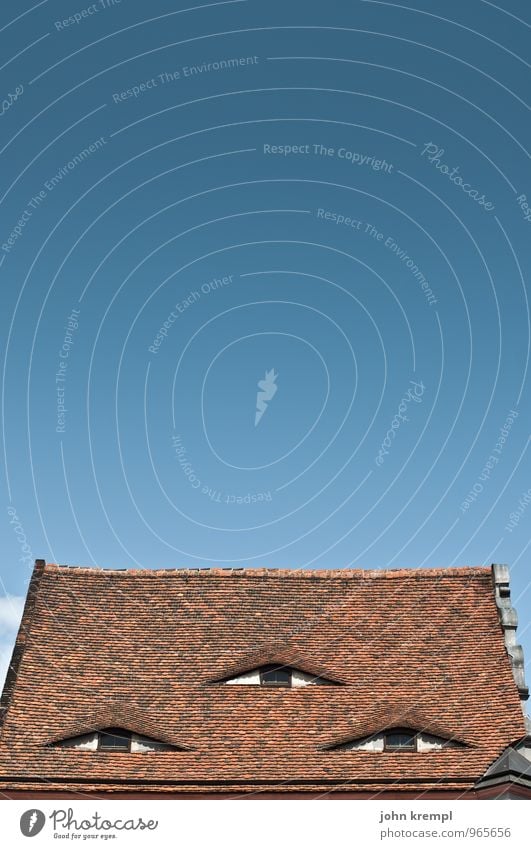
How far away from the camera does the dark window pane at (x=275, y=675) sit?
105 ft

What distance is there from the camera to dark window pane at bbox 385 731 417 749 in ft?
94.6

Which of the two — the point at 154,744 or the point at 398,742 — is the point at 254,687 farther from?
the point at 398,742

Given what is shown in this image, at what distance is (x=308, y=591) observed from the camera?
36719 mm

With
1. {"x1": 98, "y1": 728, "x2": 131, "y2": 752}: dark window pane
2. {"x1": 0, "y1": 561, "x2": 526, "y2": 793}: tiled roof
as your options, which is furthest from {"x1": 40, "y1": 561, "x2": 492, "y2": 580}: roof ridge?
{"x1": 98, "y1": 728, "x2": 131, "y2": 752}: dark window pane

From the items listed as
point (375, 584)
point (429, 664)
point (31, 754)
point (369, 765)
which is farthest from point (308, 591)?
point (31, 754)

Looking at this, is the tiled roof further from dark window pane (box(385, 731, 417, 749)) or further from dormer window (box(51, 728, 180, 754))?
dark window pane (box(385, 731, 417, 749))

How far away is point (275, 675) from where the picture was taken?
32031mm

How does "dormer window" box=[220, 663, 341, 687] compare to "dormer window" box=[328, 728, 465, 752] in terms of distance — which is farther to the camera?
"dormer window" box=[220, 663, 341, 687]

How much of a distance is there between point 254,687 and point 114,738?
517 cm

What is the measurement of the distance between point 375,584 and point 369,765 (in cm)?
956

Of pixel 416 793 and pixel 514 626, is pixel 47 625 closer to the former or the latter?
pixel 416 793
